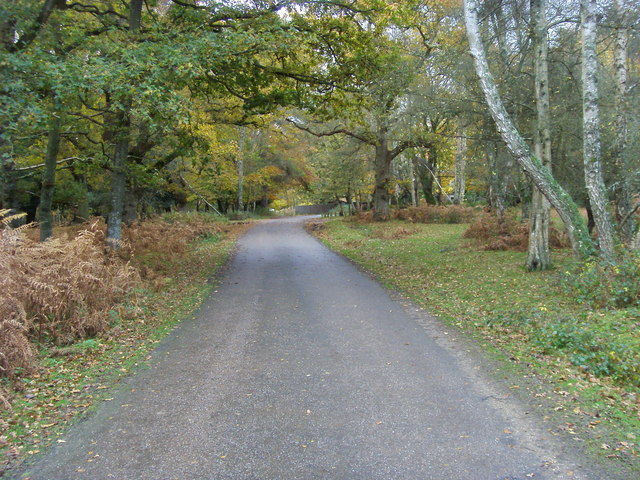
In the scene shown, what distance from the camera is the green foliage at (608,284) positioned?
6859 millimetres

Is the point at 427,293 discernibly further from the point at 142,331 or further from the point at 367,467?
the point at 367,467

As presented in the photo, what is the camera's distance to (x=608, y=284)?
7.18 meters

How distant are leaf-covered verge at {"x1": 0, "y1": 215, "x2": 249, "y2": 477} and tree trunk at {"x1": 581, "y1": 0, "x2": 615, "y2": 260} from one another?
818 cm

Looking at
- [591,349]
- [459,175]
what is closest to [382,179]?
[459,175]

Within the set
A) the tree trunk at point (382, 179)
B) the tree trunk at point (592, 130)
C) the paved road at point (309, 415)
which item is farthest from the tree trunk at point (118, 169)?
the tree trunk at point (382, 179)

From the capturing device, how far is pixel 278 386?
4.92 metres

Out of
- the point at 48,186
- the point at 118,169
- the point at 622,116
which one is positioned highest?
the point at 622,116

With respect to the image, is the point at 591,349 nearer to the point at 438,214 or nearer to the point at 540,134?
the point at 540,134

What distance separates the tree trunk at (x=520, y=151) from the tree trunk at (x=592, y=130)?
1.14 feet

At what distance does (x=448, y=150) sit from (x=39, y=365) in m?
22.6

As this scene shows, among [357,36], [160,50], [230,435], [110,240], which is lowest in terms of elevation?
[230,435]

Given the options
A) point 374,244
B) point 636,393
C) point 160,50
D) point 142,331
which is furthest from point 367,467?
point 374,244

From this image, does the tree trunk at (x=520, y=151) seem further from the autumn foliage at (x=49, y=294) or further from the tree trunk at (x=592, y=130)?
the autumn foliage at (x=49, y=294)

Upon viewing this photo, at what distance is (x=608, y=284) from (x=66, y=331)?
8587mm
